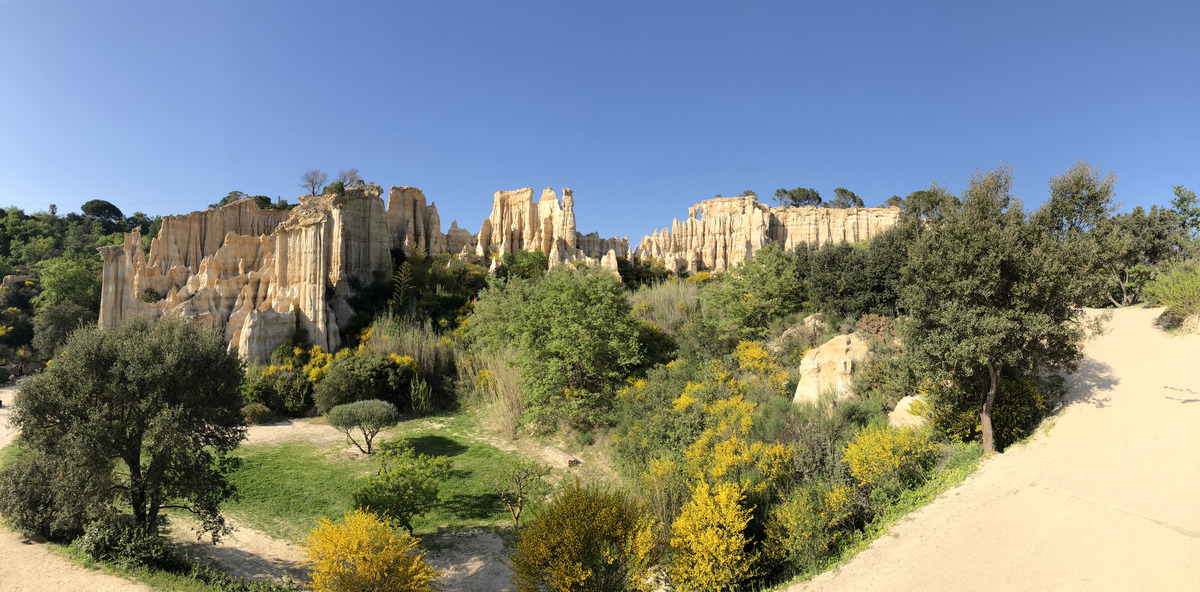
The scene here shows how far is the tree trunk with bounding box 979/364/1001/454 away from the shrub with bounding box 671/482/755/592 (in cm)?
500

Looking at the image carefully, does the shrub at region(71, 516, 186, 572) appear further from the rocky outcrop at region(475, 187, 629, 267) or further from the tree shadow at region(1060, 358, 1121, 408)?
the rocky outcrop at region(475, 187, 629, 267)

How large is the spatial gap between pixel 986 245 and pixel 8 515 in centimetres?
1873

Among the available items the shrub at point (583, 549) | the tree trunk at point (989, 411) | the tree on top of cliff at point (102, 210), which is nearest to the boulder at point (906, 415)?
the tree trunk at point (989, 411)

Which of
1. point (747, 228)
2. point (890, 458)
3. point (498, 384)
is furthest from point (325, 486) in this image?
point (747, 228)

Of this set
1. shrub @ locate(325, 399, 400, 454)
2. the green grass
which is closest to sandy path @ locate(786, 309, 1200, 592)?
the green grass

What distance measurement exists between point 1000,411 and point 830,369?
3525 mm

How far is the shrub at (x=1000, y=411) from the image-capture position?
970cm

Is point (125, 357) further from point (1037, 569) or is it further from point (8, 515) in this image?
point (1037, 569)

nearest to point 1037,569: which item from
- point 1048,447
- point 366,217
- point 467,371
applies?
point 1048,447

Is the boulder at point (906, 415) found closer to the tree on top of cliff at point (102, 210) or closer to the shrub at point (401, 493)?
the shrub at point (401, 493)

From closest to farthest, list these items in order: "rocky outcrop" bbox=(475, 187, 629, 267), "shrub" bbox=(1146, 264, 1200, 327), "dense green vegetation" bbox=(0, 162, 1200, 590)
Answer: "dense green vegetation" bbox=(0, 162, 1200, 590)
"shrub" bbox=(1146, 264, 1200, 327)
"rocky outcrop" bbox=(475, 187, 629, 267)

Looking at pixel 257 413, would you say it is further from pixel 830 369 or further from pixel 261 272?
pixel 830 369

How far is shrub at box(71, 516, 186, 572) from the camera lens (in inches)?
348

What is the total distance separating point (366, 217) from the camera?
33469 mm
